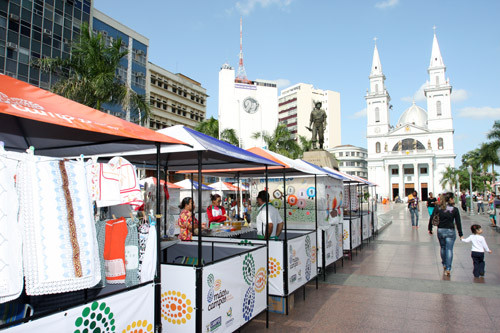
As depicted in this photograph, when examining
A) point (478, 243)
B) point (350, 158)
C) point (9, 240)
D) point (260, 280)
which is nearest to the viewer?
point (9, 240)

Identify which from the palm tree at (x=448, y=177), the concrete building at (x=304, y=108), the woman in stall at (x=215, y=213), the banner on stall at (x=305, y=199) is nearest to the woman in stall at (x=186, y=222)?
Result: the woman in stall at (x=215, y=213)

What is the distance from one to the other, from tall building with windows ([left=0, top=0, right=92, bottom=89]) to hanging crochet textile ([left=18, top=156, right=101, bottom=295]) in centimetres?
2634

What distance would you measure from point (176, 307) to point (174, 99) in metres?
50.8

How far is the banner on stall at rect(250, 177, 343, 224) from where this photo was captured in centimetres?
870

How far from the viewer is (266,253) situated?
5.31 metres

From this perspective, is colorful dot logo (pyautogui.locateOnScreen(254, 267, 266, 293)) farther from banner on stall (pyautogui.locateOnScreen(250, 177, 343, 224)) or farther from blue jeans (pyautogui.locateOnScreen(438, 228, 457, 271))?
blue jeans (pyautogui.locateOnScreen(438, 228, 457, 271))

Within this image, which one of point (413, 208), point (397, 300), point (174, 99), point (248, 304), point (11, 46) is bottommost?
point (397, 300)

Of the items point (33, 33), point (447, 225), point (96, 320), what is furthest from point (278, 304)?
point (33, 33)

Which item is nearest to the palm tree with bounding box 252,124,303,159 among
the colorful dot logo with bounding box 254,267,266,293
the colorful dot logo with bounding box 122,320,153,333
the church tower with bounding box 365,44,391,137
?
the colorful dot logo with bounding box 254,267,266,293

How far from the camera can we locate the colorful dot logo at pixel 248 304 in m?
4.59

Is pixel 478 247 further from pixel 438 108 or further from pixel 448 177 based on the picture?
pixel 438 108

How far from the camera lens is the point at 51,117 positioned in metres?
2.36

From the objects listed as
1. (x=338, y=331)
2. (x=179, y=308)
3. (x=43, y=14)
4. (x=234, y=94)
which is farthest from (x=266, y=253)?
(x=234, y=94)

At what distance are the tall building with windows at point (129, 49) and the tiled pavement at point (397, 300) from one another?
1199 inches
